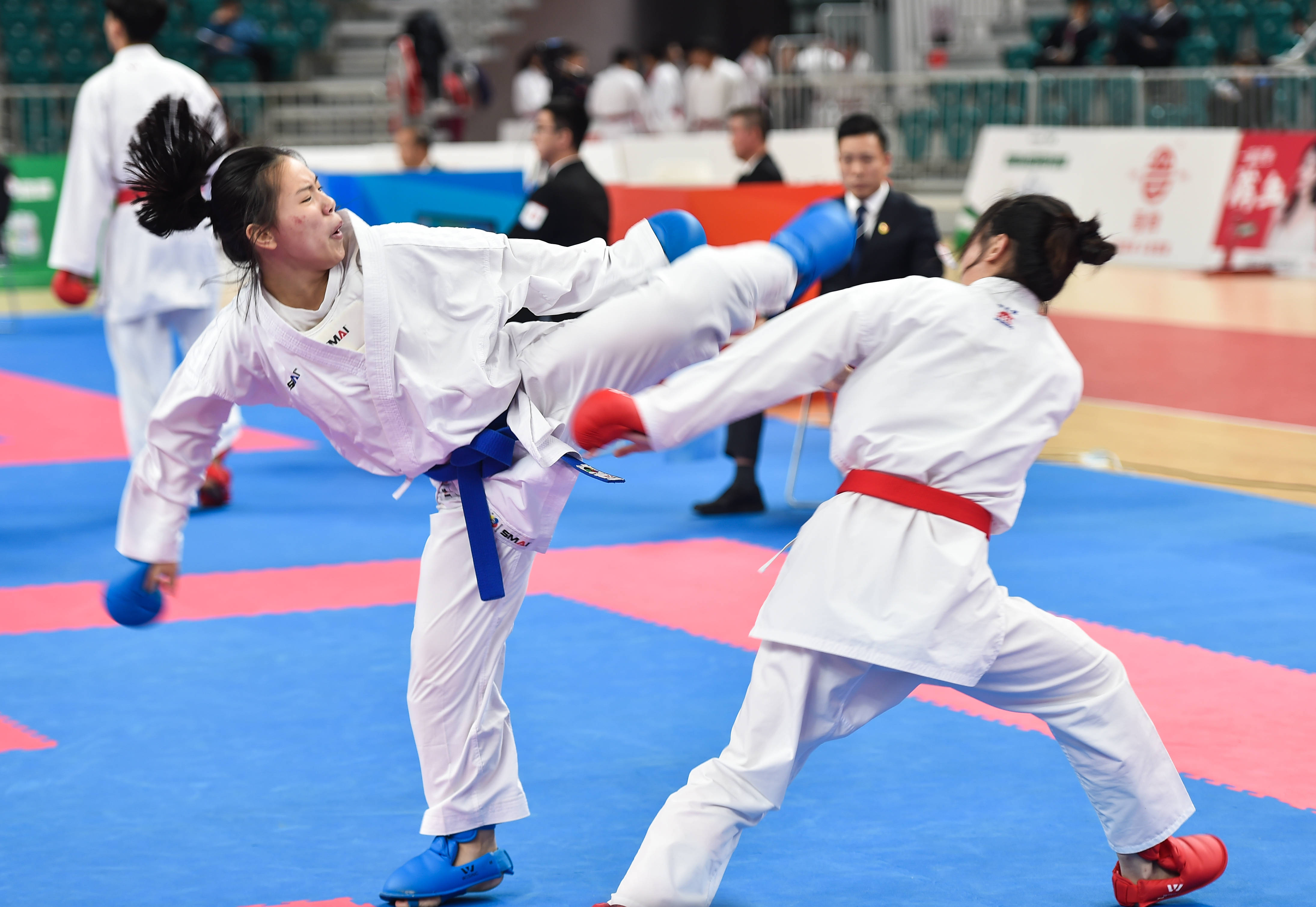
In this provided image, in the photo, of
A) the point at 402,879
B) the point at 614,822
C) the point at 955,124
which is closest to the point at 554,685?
the point at 614,822

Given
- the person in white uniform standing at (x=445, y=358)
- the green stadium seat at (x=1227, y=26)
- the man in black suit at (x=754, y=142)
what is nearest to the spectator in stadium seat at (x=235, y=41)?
the man in black suit at (x=754, y=142)

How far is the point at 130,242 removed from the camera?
21.5 feet

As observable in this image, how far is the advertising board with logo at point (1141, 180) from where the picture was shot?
13.6 meters

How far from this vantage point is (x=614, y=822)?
135 inches

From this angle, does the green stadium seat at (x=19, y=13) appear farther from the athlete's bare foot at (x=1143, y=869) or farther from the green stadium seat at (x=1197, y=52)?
the athlete's bare foot at (x=1143, y=869)

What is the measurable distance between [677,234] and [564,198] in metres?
3.92

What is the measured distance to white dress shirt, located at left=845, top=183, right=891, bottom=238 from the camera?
625 centimetres

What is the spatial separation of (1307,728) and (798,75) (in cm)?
1626

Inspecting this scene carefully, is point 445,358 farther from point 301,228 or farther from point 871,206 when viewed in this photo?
point 871,206

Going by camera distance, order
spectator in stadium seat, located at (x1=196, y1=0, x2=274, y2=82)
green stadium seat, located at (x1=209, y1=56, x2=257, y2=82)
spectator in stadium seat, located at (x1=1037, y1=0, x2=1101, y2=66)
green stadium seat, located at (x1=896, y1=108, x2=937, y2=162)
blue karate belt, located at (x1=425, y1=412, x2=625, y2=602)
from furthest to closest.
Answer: green stadium seat, located at (x1=209, y1=56, x2=257, y2=82) < spectator in stadium seat, located at (x1=196, y1=0, x2=274, y2=82) < green stadium seat, located at (x1=896, y1=108, x2=937, y2=162) < spectator in stadium seat, located at (x1=1037, y1=0, x2=1101, y2=66) < blue karate belt, located at (x1=425, y1=412, x2=625, y2=602)

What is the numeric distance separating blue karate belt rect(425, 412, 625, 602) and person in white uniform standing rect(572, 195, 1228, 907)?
401 mm

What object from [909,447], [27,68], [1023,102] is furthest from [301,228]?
[27,68]

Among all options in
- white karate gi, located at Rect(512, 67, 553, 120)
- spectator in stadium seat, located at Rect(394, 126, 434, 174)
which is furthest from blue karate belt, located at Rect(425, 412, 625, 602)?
white karate gi, located at Rect(512, 67, 553, 120)

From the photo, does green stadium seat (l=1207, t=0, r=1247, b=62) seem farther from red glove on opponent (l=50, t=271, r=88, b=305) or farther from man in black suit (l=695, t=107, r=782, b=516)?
red glove on opponent (l=50, t=271, r=88, b=305)
